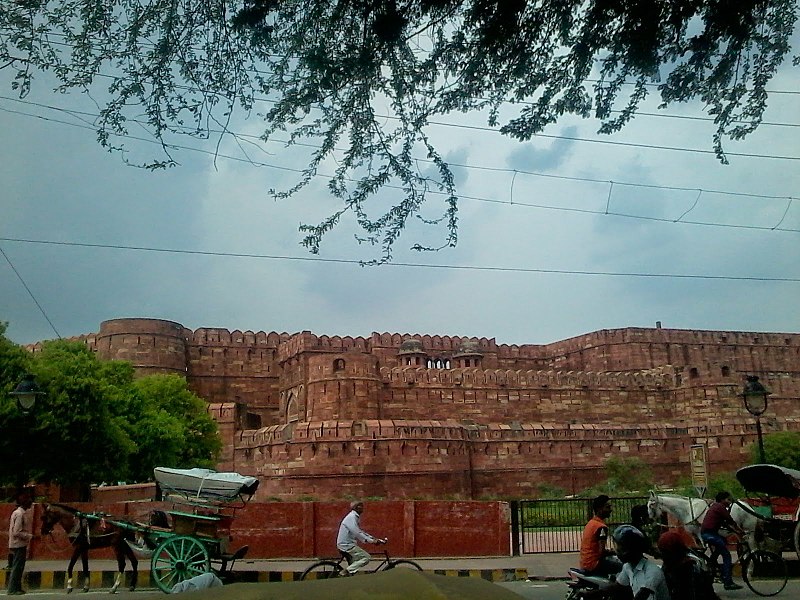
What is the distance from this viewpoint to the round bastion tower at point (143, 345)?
36.6m

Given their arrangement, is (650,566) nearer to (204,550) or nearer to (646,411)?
(204,550)

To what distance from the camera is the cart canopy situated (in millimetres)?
9004

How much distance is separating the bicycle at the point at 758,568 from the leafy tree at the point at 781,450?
2118 cm

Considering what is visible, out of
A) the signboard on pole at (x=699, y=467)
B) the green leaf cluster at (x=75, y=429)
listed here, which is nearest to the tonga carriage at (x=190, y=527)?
the green leaf cluster at (x=75, y=429)

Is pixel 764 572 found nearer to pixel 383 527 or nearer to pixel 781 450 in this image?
pixel 383 527

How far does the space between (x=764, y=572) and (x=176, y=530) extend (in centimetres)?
691

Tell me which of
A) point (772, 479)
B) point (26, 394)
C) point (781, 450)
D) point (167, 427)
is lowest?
point (781, 450)

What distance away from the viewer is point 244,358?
40.7 meters

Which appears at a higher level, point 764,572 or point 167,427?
point 167,427

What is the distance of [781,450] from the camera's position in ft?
93.1

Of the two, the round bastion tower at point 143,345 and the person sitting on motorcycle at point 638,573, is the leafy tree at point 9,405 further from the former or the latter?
the round bastion tower at point 143,345

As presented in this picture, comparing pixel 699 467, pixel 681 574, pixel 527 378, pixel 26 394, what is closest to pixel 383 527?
pixel 26 394

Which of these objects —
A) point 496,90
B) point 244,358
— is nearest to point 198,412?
point 244,358

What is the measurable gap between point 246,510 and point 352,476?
13.5 metres
